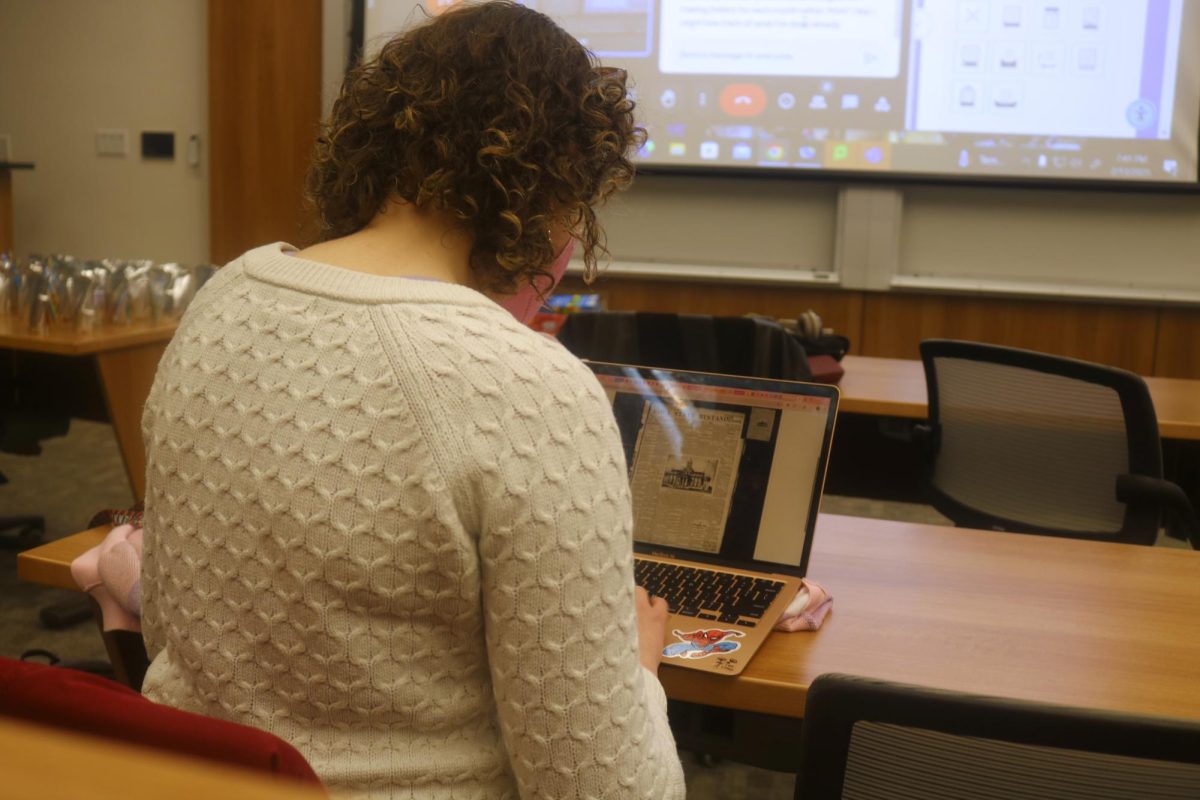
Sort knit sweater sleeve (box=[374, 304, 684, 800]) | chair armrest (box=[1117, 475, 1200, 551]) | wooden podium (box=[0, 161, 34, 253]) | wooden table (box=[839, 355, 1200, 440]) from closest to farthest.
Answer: knit sweater sleeve (box=[374, 304, 684, 800]) < chair armrest (box=[1117, 475, 1200, 551]) < wooden table (box=[839, 355, 1200, 440]) < wooden podium (box=[0, 161, 34, 253])

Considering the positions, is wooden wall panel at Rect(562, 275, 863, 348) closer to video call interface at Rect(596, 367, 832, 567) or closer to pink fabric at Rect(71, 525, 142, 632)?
video call interface at Rect(596, 367, 832, 567)

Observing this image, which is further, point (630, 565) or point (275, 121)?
point (275, 121)

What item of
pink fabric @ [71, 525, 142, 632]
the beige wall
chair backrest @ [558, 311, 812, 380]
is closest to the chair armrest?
chair backrest @ [558, 311, 812, 380]

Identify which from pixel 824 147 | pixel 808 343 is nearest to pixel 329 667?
pixel 808 343

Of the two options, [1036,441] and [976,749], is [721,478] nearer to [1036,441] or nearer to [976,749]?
[976,749]

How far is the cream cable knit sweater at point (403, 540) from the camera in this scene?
0.79 meters

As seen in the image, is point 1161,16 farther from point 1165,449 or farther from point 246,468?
point 246,468

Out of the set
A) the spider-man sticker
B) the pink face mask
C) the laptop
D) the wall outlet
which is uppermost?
the wall outlet

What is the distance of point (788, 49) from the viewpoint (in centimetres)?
439

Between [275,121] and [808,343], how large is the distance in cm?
336

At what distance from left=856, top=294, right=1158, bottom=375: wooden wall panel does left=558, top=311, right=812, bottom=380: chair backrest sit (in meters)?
2.46

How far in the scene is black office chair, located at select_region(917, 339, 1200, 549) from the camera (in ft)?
6.98

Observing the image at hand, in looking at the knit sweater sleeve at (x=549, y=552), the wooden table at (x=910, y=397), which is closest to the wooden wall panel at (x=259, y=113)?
the wooden table at (x=910, y=397)

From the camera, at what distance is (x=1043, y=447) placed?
229 cm
